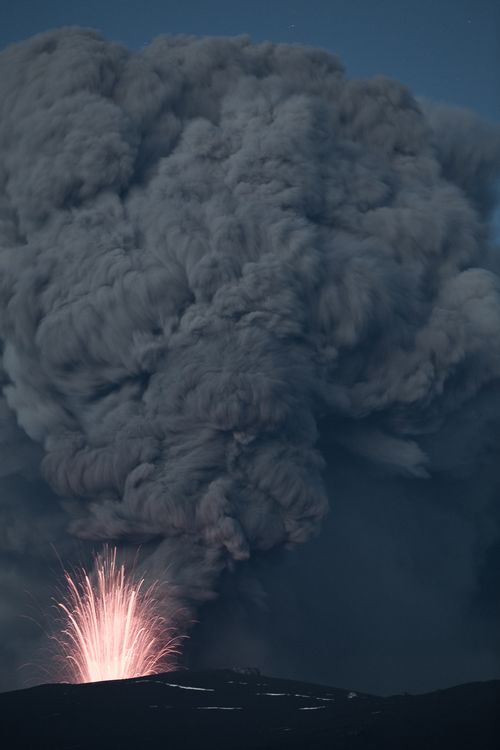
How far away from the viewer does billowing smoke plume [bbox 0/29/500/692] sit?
141ft

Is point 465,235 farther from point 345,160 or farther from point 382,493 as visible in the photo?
point 382,493

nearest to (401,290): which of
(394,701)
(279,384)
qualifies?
(279,384)

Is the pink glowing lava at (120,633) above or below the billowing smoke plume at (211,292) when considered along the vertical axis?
below

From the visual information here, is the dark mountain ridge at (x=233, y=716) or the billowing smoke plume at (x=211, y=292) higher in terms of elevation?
the billowing smoke plume at (x=211, y=292)

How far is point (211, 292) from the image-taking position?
1706 inches

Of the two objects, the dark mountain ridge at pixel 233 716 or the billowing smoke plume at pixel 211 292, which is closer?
the dark mountain ridge at pixel 233 716

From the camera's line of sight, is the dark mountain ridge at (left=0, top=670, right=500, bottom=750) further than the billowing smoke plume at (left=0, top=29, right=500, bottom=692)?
No

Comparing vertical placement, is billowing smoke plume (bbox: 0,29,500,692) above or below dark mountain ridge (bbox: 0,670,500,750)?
above

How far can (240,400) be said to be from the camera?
42250 mm

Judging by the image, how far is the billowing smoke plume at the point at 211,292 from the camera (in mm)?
43031

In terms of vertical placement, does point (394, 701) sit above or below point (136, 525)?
below

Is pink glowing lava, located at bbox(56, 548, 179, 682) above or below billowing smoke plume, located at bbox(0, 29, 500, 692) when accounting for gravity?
below

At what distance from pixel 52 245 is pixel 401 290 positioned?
1166 cm

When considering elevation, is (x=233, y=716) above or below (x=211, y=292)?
below
